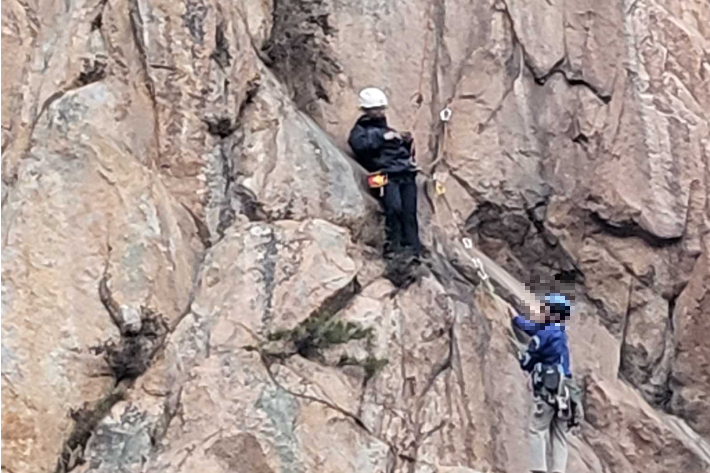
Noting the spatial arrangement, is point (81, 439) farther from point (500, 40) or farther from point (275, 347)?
point (500, 40)

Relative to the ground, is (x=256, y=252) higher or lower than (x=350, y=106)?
lower

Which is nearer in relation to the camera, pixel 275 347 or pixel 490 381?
pixel 275 347

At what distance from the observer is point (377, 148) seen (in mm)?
12188

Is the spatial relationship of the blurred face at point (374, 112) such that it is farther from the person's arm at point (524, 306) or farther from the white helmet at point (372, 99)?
the person's arm at point (524, 306)

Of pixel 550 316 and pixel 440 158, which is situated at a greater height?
pixel 440 158

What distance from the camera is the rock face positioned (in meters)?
10.6

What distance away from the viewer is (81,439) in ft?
33.6

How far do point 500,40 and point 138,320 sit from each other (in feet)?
22.9

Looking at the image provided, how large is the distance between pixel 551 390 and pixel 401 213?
2.67 metres

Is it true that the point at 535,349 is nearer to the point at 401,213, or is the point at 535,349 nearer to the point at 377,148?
the point at 401,213

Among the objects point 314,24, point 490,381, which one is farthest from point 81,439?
point 314,24

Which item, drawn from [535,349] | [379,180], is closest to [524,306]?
[535,349]

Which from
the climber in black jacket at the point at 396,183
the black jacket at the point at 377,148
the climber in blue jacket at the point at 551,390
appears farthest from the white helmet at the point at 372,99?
the climber in blue jacket at the point at 551,390

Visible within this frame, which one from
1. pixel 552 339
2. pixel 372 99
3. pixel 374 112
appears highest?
pixel 372 99
